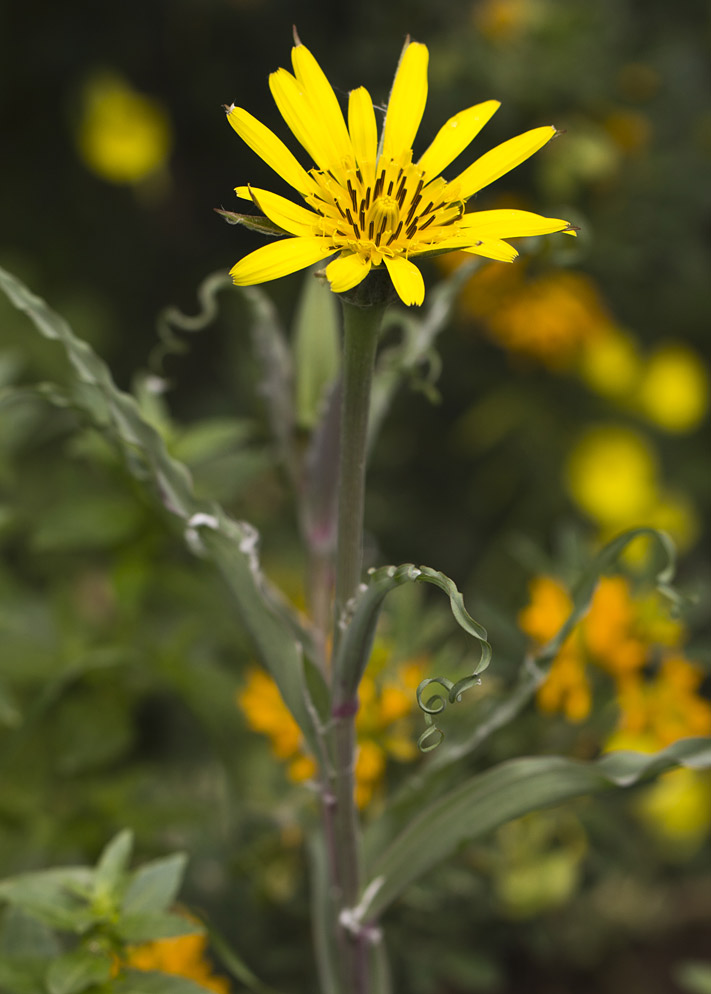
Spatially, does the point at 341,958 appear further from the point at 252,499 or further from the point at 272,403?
the point at 252,499

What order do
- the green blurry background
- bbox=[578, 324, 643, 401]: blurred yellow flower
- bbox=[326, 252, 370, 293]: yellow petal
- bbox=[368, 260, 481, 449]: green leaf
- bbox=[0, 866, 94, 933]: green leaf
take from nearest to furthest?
bbox=[326, 252, 370, 293]: yellow petal → bbox=[0, 866, 94, 933]: green leaf → bbox=[368, 260, 481, 449]: green leaf → the green blurry background → bbox=[578, 324, 643, 401]: blurred yellow flower

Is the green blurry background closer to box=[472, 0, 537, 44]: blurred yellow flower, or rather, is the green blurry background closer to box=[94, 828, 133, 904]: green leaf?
box=[472, 0, 537, 44]: blurred yellow flower

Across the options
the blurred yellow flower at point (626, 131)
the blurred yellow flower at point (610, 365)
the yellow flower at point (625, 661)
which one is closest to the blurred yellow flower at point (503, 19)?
the blurred yellow flower at point (626, 131)

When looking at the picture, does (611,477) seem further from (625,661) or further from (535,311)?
(625,661)

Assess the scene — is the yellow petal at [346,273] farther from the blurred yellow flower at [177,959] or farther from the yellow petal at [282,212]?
the blurred yellow flower at [177,959]

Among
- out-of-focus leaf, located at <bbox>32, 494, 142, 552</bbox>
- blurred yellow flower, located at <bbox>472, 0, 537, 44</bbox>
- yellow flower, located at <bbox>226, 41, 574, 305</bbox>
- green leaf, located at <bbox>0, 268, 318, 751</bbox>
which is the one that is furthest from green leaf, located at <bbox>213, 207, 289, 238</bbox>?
blurred yellow flower, located at <bbox>472, 0, 537, 44</bbox>

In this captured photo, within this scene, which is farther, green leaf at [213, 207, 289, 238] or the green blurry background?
the green blurry background

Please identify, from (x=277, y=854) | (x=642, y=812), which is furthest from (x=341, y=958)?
(x=642, y=812)
